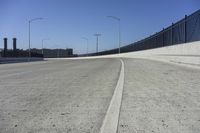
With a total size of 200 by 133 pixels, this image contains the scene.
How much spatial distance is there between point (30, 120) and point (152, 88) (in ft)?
19.8

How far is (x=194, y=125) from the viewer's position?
6582 millimetres

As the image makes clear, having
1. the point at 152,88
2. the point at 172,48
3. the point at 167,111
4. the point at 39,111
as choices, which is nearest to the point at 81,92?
the point at 152,88

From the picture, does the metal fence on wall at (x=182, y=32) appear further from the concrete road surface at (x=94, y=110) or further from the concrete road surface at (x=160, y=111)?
the concrete road surface at (x=94, y=110)

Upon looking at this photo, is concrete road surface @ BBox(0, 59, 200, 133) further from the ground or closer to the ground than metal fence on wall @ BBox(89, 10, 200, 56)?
closer to the ground

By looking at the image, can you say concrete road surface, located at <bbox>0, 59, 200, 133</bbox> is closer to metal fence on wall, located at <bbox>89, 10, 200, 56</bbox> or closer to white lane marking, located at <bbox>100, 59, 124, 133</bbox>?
white lane marking, located at <bbox>100, 59, 124, 133</bbox>

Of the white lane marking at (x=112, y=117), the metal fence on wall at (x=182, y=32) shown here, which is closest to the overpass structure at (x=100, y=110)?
the white lane marking at (x=112, y=117)

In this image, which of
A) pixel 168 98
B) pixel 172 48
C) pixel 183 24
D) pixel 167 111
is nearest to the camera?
pixel 167 111

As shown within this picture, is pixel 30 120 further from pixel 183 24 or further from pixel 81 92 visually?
pixel 183 24

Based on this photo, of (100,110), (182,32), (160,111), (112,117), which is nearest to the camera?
(112,117)

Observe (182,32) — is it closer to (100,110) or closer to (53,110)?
(100,110)

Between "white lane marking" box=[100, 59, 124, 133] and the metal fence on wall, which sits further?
the metal fence on wall

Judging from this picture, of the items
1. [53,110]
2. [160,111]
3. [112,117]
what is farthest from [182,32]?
[112,117]

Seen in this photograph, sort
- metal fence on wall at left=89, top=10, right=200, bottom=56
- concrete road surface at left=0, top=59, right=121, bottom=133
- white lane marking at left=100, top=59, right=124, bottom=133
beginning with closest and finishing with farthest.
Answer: white lane marking at left=100, top=59, right=124, bottom=133 < concrete road surface at left=0, top=59, right=121, bottom=133 < metal fence on wall at left=89, top=10, right=200, bottom=56

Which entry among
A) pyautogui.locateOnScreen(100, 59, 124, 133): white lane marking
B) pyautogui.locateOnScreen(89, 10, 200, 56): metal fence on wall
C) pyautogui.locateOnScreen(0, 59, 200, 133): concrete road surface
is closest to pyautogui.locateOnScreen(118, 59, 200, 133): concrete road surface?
pyautogui.locateOnScreen(0, 59, 200, 133): concrete road surface
